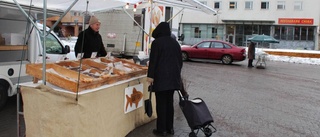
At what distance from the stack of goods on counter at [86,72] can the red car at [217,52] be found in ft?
46.6

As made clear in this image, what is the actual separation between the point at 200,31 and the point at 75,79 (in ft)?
150

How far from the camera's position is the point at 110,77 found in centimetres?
454

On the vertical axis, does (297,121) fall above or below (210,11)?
below

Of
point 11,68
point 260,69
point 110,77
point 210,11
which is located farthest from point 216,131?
point 260,69

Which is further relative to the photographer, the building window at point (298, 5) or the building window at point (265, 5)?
the building window at point (265, 5)

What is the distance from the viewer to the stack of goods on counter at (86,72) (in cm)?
404

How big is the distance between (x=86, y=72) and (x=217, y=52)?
15.4 m

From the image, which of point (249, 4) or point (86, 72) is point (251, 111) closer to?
point (86, 72)

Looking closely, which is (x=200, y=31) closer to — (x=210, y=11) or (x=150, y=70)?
(x=210, y=11)

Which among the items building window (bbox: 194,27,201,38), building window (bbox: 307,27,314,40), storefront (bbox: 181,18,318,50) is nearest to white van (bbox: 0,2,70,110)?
storefront (bbox: 181,18,318,50)

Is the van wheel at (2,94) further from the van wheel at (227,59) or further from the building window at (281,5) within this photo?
the building window at (281,5)

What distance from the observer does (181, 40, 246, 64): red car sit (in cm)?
1917

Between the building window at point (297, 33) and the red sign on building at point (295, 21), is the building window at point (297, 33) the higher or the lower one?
the lower one

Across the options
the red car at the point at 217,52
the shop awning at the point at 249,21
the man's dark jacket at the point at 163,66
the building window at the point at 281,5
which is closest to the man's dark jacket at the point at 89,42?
the man's dark jacket at the point at 163,66
